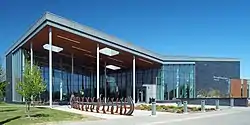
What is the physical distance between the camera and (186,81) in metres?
56.6

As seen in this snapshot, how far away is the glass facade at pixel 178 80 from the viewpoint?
5484 centimetres

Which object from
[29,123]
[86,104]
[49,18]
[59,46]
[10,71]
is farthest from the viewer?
[10,71]

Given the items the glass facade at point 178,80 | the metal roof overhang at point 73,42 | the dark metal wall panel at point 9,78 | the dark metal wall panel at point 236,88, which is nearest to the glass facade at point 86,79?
the glass facade at point 178,80

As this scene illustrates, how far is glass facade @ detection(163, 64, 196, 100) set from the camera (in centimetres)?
5484

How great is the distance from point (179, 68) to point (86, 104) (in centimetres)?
2882

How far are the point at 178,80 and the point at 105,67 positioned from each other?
39.6 ft

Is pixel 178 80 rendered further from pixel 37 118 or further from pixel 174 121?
pixel 37 118

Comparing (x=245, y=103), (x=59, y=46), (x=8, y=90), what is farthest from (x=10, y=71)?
(x=245, y=103)

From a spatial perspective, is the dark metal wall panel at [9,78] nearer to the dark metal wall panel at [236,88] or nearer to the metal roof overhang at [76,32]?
the metal roof overhang at [76,32]

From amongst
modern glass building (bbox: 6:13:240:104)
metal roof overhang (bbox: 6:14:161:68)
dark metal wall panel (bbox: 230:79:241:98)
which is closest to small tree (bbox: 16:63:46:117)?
metal roof overhang (bbox: 6:14:161:68)

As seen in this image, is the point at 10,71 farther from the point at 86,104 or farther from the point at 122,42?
the point at 86,104

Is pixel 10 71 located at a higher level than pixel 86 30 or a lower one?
lower

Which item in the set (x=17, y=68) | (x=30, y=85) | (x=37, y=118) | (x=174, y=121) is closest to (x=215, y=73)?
(x=17, y=68)

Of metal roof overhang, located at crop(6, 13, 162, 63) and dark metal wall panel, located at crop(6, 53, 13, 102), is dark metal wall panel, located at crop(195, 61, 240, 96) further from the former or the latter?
dark metal wall panel, located at crop(6, 53, 13, 102)
